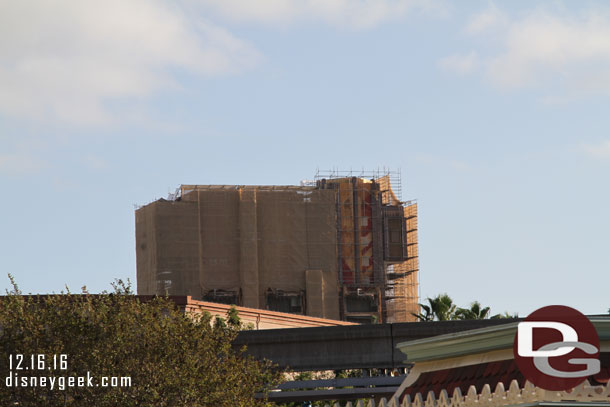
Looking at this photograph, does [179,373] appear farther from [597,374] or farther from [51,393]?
[597,374]

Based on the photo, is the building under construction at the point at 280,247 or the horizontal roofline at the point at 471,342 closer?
the horizontal roofline at the point at 471,342

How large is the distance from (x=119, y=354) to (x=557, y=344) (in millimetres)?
16473

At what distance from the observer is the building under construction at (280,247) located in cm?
10444

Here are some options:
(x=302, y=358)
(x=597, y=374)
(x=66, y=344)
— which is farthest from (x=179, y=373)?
(x=302, y=358)

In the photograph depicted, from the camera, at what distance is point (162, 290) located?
103062 millimetres

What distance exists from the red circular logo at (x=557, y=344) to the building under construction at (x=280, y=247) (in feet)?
288

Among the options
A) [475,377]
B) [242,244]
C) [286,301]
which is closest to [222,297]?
[242,244]

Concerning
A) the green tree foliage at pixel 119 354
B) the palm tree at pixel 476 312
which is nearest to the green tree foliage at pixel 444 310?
the palm tree at pixel 476 312

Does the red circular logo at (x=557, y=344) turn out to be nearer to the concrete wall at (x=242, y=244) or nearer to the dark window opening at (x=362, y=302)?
the concrete wall at (x=242, y=244)

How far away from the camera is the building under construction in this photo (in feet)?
343

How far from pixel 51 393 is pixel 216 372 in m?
4.44

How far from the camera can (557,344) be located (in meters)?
15.7

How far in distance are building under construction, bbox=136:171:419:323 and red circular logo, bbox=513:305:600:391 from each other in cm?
8785

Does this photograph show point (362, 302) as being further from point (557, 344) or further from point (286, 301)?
point (557, 344)
